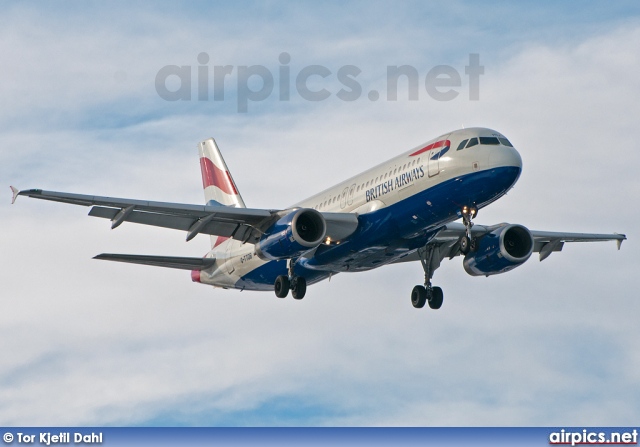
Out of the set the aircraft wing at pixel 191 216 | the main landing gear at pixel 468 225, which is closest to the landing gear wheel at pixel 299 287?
the aircraft wing at pixel 191 216

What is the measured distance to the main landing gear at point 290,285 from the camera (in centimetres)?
5059

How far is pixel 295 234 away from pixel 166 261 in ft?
33.1

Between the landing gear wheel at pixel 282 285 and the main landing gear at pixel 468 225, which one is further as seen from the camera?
the landing gear wheel at pixel 282 285

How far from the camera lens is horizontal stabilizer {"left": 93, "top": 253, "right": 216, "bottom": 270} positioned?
51434mm

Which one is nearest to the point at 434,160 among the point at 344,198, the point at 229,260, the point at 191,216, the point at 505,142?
the point at 505,142

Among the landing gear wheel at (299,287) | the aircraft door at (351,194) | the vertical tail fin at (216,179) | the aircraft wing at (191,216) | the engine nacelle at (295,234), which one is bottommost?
the landing gear wheel at (299,287)

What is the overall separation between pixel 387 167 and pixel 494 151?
5267mm

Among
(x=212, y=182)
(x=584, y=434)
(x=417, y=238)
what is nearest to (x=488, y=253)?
(x=417, y=238)

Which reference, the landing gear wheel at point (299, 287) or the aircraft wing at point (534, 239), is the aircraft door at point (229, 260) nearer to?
the landing gear wheel at point (299, 287)

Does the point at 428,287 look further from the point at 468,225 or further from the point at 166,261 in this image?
the point at 166,261

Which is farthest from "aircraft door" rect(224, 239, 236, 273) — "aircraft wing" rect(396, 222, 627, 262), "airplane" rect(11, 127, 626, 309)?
→ "aircraft wing" rect(396, 222, 627, 262)

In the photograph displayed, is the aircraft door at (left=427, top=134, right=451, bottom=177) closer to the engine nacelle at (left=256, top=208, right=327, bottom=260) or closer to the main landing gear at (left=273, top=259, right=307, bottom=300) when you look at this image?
the engine nacelle at (left=256, top=208, right=327, bottom=260)

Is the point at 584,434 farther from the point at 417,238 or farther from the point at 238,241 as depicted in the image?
the point at 238,241

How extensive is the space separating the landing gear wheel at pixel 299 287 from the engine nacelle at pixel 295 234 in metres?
2.88
